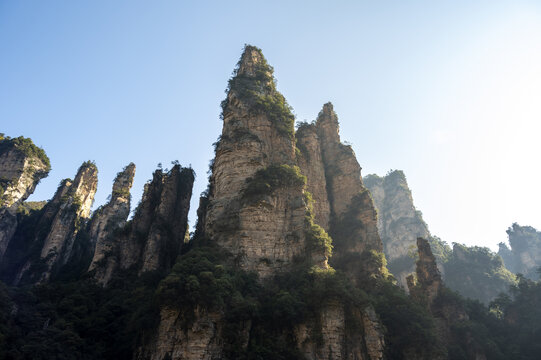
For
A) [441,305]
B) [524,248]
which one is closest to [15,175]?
[441,305]

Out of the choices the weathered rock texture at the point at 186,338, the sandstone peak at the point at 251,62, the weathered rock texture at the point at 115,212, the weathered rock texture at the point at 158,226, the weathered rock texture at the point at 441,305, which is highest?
the sandstone peak at the point at 251,62

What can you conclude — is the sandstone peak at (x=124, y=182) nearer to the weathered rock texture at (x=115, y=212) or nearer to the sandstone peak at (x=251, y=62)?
the weathered rock texture at (x=115, y=212)

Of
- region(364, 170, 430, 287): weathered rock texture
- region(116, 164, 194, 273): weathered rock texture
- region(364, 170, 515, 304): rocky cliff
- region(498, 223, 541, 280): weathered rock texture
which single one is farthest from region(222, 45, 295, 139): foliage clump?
region(498, 223, 541, 280): weathered rock texture

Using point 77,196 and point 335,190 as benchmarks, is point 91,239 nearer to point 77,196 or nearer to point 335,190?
point 77,196

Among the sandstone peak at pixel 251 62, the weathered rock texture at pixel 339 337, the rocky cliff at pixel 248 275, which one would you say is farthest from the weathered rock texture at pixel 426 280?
the sandstone peak at pixel 251 62

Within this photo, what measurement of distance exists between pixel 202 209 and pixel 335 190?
15.9 meters

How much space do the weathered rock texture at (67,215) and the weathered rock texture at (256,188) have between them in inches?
1001

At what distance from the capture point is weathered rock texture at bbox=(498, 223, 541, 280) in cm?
8025

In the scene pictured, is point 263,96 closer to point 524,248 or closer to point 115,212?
point 115,212

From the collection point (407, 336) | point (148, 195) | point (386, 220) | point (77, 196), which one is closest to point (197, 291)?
point (407, 336)

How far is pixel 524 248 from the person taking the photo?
82812mm

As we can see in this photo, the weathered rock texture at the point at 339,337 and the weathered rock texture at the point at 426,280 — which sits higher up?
the weathered rock texture at the point at 426,280

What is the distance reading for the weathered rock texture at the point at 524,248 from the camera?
Answer: 80250mm

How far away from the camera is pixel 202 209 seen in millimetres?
38031
